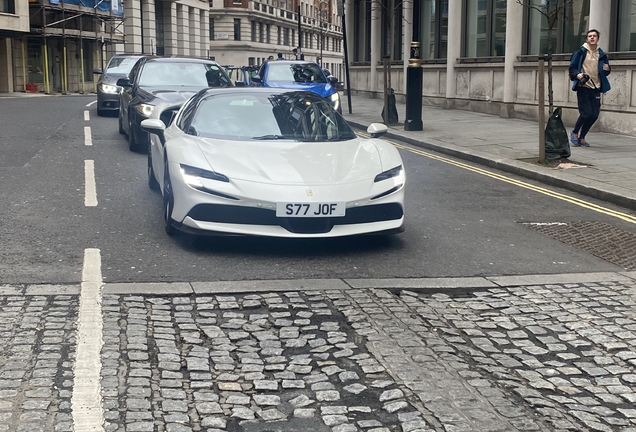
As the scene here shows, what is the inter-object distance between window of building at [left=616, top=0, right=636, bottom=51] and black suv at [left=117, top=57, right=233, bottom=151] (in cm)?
824

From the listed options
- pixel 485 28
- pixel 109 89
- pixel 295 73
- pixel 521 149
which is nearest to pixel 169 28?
pixel 485 28

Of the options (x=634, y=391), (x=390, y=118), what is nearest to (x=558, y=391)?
(x=634, y=391)

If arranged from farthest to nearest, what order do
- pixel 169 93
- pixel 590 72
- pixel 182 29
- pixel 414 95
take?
pixel 182 29 → pixel 414 95 → pixel 590 72 → pixel 169 93

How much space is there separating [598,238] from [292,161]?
3.07 m

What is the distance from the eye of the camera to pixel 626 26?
56.9 ft

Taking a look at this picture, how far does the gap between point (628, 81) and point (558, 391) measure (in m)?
14.1

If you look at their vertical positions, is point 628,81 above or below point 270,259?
above

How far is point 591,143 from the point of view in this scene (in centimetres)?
1550

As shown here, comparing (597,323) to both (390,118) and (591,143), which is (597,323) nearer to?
(591,143)

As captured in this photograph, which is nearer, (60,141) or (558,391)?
(558,391)

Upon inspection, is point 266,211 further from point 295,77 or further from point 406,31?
point 406,31

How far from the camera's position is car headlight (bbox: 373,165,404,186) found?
7094 mm

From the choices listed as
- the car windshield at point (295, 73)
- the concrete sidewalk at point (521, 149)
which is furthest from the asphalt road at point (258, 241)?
the car windshield at point (295, 73)

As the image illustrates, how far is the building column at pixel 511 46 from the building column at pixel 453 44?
357 cm
